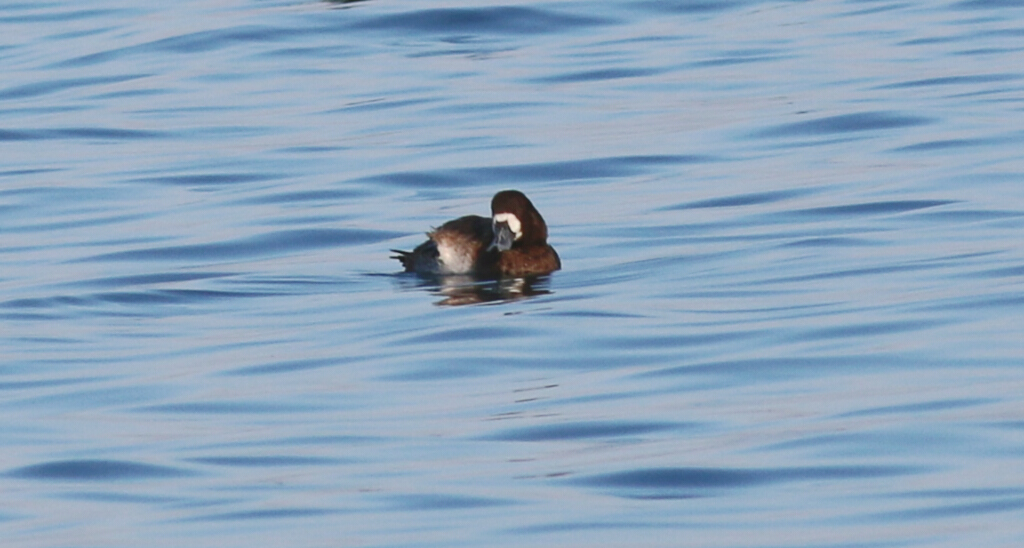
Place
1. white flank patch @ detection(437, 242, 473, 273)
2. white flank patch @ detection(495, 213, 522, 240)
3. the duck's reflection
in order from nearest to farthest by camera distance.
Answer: the duck's reflection, white flank patch @ detection(495, 213, 522, 240), white flank patch @ detection(437, 242, 473, 273)

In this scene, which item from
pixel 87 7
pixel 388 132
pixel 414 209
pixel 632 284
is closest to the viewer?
pixel 632 284

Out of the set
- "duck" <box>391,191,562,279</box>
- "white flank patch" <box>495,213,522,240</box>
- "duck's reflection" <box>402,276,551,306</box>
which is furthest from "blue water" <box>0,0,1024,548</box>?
"white flank patch" <box>495,213,522,240</box>

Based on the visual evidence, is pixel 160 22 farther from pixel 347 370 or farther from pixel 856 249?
pixel 347 370

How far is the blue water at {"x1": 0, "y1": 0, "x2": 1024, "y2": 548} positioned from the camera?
7703mm

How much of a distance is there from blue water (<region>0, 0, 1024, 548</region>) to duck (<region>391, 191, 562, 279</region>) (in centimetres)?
16

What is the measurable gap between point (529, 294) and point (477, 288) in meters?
0.58

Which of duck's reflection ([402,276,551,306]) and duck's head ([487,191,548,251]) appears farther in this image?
duck's head ([487,191,548,251])

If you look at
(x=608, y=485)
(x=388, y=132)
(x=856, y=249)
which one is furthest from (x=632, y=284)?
(x=388, y=132)

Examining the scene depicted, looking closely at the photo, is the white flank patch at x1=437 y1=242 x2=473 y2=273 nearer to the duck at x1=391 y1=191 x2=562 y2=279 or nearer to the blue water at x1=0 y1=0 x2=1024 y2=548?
the duck at x1=391 y1=191 x2=562 y2=279

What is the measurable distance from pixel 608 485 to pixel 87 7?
23.5 meters

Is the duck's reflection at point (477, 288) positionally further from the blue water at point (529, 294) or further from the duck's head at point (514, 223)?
the duck's head at point (514, 223)

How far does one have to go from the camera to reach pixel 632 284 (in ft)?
41.3

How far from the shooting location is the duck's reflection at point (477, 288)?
12.5 meters

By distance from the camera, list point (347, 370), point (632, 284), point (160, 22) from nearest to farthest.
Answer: point (347, 370), point (632, 284), point (160, 22)
